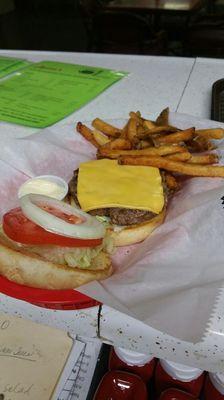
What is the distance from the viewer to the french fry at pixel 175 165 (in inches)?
40.8

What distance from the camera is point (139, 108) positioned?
1513 millimetres

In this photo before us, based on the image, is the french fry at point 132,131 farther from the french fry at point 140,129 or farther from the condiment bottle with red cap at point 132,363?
the condiment bottle with red cap at point 132,363

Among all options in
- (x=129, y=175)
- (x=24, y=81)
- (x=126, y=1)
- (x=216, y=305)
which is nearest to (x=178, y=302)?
(x=216, y=305)

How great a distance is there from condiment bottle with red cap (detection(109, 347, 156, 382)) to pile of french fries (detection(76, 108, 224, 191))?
1.34ft

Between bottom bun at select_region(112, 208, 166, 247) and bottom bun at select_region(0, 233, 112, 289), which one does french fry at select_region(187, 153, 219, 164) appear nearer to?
bottom bun at select_region(112, 208, 166, 247)

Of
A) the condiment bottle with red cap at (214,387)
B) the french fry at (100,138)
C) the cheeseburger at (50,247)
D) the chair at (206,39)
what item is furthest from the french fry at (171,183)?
the chair at (206,39)

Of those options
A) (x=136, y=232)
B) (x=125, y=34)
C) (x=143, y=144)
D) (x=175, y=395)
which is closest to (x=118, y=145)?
(x=143, y=144)

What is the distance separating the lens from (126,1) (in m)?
4.14

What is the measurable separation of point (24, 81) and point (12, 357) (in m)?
1.14

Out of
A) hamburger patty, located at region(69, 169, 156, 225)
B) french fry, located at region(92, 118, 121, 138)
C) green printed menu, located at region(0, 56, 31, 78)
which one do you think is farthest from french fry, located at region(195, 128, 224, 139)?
green printed menu, located at region(0, 56, 31, 78)

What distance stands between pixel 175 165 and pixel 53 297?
503mm

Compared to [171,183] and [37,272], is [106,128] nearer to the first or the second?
[171,183]

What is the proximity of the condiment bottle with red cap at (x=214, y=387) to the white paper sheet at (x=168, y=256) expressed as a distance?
0.92 feet

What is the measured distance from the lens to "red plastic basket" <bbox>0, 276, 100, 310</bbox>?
69cm
